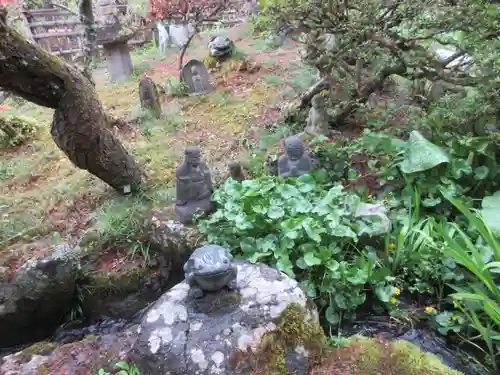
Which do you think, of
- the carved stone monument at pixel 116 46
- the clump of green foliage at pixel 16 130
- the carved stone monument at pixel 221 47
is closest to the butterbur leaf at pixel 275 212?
the clump of green foliage at pixel 16 130

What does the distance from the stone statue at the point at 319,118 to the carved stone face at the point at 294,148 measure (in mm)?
1149

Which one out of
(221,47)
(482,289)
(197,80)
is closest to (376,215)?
(482,289)

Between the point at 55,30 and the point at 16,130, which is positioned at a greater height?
the point at 55,30

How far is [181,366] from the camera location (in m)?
2.20

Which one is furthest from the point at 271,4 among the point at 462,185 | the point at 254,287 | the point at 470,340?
the point at 470,340

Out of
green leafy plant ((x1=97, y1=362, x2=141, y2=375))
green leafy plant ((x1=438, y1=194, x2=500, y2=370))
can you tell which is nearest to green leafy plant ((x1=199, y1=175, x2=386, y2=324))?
green leafy plant ((x1=438, y1=194, x2=500, y2=370))

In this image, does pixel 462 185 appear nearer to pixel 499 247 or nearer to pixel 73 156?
pixel 499 247

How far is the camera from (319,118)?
488 cm

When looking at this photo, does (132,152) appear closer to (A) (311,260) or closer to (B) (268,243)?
(B) (268,243)

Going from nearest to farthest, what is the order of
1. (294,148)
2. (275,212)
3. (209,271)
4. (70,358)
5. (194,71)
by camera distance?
(209,271) → (70,358) → (275,212) → (294,148) → (194,71)

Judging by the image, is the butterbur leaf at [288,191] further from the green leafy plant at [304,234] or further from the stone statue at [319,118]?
the stone statue at [319,118]

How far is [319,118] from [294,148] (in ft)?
4.27

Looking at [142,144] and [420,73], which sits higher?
[420,73]

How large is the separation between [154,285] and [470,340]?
2.54 meters
